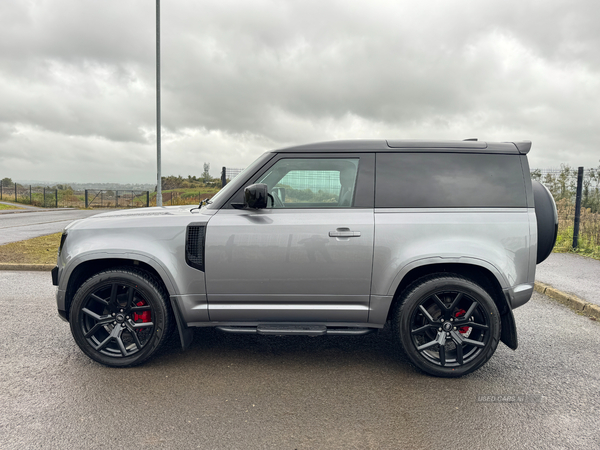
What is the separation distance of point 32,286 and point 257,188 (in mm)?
5377

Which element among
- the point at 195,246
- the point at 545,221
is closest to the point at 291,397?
the point at 195,246

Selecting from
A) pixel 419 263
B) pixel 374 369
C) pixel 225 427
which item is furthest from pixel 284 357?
pixel 419 263

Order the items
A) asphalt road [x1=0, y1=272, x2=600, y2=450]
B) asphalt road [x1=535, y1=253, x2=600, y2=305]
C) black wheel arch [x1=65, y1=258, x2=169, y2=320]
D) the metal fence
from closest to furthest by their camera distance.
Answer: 1. asphalt road [x1=0, y1=272, x2=600, y2=450]
2. black wheel arch [x1=65, y1=258, x2=169, y2=320]
3. asphalt road [x1=535, y1=253, x2=600, y2=305]
4. the metal fence

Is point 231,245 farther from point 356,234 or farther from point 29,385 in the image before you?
point 29,385

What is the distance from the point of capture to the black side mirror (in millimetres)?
3201

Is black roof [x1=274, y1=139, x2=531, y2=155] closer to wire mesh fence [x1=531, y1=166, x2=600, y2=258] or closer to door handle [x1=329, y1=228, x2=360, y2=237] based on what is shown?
door handle [x1=329, y1=228, x2=360, y2=237]

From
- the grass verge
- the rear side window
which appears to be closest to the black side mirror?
the rear side window

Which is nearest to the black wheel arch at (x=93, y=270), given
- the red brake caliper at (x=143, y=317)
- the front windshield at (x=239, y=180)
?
the red brake caliper at (x=143, y=317)

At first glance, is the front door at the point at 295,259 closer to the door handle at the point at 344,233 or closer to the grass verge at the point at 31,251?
the door handle at the point at 344,233

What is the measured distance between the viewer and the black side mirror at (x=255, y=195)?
3201mm

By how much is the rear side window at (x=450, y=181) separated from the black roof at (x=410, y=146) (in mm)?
53

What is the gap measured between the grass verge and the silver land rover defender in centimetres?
569

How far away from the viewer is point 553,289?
6234 millimetres

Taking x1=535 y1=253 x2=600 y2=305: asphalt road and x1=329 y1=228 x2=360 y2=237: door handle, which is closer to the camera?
x1=329 y1=228 x2=360 y2=237: door handle
